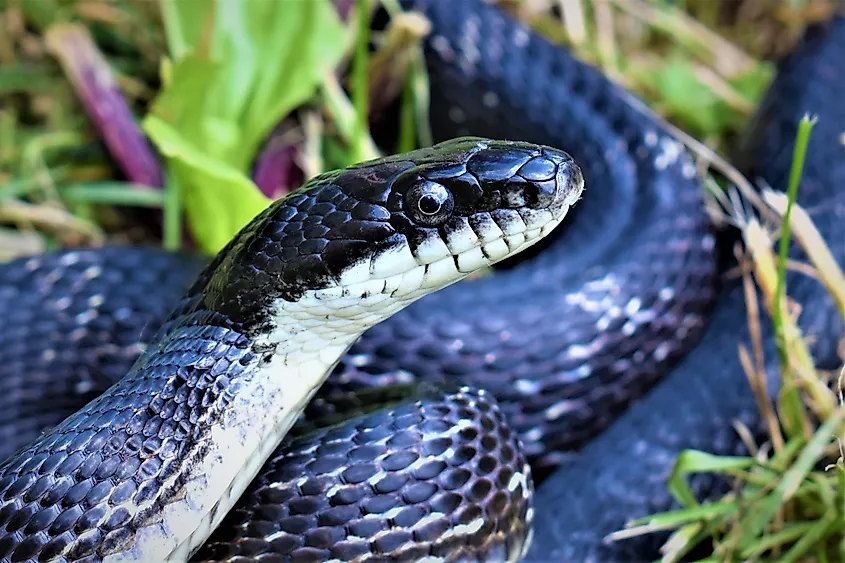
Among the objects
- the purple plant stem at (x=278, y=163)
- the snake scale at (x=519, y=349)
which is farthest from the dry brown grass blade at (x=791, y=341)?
the purple plant stem at (x=278, y=163)

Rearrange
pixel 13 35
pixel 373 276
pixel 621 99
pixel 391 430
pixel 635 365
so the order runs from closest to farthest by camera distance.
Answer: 1. pixel 373 276
2. pixel 391 430
3. pixel 635 365
4. pixel 621 99
5. pixel 13 35

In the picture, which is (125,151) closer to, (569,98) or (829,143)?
(569,98)

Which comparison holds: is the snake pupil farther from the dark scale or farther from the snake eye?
the dark scale

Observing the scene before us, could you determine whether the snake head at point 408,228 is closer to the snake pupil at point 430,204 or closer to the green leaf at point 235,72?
the snake pupil at point 430,204

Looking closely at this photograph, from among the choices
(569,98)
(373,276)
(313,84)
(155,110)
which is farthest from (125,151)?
(373,276)

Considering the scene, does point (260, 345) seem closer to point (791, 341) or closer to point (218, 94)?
point (791, 341)

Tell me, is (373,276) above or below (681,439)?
above

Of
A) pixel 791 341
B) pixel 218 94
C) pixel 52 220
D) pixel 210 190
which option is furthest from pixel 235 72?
pixel 791 341
